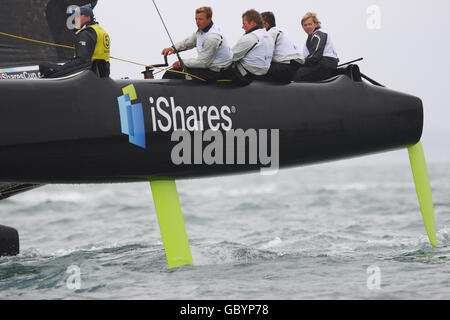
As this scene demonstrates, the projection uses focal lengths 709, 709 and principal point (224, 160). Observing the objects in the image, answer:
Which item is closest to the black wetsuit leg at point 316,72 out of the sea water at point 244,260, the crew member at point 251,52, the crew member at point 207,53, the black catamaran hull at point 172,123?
the black catamaran hull at point 172,123

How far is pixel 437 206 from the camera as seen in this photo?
37.1ft

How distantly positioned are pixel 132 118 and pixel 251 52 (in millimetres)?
1198

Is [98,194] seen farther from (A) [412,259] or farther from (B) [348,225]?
(A) [412,259]

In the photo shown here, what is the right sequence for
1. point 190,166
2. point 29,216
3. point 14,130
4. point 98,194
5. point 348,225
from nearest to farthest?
point 14,130 → point 190,166 → point 348,225 → point 29,216 → point 98,194

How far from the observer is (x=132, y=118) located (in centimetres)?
496

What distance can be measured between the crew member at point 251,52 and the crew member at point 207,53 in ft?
0.35

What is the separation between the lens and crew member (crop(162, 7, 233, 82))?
5.28 meters

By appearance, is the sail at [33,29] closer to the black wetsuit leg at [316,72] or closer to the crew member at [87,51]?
the crew member at [87,51]

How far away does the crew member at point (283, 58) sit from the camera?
5.79 m

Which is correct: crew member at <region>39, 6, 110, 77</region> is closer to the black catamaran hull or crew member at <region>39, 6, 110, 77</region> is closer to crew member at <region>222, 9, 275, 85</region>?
the black catamaran hull

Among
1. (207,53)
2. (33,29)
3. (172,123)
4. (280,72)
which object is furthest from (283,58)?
(33,29)

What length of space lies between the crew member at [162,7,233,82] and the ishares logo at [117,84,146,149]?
54 cm

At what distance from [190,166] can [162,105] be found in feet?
1.74
